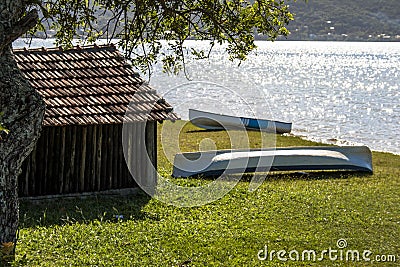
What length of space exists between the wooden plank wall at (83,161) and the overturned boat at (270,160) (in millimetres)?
3135

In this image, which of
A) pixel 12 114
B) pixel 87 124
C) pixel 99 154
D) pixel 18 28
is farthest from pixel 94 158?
pixel 18 28

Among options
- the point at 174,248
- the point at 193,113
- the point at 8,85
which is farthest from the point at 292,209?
the point at 193,113

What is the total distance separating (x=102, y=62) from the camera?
1933 cm

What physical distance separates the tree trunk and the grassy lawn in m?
1.82

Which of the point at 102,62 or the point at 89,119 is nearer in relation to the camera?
the point at 89,119

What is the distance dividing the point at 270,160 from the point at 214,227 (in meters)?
9.31

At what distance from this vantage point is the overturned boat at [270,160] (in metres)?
22.0

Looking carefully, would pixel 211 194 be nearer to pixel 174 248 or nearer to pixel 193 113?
pixel 174 248

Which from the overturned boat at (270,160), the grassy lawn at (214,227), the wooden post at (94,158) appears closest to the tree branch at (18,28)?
the grassy lawn at (214,227)

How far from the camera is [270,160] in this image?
2352 cm

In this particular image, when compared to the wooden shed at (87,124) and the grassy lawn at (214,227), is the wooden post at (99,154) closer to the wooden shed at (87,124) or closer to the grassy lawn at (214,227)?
the wooden shed at (87,124)

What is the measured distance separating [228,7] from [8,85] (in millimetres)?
4755

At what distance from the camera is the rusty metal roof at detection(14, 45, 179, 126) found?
675 inches

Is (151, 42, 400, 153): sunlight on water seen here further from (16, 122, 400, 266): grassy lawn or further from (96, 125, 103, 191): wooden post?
(96, 125, 103, 191): wooden post
